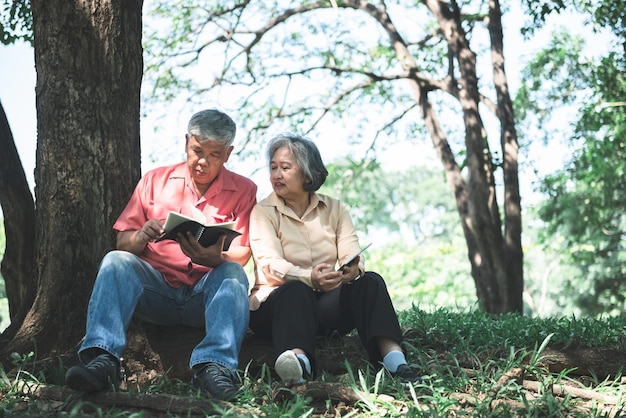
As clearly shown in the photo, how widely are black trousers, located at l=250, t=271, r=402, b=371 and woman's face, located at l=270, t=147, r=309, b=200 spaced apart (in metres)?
0.58

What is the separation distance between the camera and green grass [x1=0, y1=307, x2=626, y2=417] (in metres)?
3.33

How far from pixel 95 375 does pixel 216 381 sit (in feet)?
1.74

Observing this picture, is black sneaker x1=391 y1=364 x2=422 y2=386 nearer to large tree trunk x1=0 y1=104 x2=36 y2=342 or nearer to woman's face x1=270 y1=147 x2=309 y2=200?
woman's face x1=270 y1=147 x2=309 y2=200

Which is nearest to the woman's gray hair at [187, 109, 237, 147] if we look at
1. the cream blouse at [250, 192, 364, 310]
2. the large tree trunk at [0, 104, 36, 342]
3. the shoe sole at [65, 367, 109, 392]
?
the cream blouse at [250, 192, 364, 310]

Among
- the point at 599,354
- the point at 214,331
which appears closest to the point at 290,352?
the point at 214,331

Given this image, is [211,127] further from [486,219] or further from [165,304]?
[486,219]

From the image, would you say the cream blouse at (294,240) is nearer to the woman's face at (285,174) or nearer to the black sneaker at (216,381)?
the woman's face at (285,174)

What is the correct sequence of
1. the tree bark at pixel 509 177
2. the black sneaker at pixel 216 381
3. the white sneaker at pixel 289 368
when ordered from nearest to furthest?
1. the black sneaker at pixel 216 381
2. the white sneaker at pixel 289 368
3. the tree bark at pixel 509 177

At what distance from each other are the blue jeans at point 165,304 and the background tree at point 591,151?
6.32m

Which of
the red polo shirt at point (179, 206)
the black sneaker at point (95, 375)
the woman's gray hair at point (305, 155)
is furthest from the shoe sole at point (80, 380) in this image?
the woman's gray hair at point (305, 155)

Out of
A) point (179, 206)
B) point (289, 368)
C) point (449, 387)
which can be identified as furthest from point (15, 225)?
point (449, 387)

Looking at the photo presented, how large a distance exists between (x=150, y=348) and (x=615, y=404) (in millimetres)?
2350

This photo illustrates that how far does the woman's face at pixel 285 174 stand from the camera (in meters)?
4.21

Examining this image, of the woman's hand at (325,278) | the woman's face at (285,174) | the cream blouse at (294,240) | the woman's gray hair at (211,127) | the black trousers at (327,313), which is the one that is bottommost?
the black trousers at (327,313)
